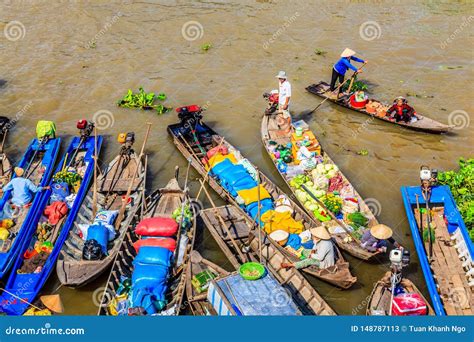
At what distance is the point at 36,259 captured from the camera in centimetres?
1016

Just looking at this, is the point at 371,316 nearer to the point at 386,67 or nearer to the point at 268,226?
the point at 268,226

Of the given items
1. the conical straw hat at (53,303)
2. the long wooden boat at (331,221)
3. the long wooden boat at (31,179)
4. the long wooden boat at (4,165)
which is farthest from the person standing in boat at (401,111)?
the long wooden boat at (4,165)

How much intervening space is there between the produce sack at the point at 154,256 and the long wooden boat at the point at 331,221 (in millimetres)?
3624

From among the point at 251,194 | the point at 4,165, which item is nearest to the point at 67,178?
the point at 4,165

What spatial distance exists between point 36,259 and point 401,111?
37.8 ft

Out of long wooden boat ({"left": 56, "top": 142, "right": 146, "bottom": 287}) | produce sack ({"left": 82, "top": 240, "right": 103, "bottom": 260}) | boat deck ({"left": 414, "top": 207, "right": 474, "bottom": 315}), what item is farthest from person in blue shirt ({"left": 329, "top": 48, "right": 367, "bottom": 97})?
produce sack ({"left": 82, "top": 240, "right": 103, "bottom": 260})

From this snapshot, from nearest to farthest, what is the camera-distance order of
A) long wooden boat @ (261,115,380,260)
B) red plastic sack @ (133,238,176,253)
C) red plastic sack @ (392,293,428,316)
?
red plastic sack @ (392,293,428,316)
red plastic sack @ (133,238,176,253)
long wooden boat @ (261,115,380,260)

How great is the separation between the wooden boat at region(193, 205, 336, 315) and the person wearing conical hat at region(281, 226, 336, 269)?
0.77 ft

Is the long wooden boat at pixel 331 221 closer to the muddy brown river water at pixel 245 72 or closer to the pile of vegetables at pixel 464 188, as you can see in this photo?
the muddy brown river water at pixel 245 72

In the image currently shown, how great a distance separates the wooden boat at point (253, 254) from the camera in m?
8.97

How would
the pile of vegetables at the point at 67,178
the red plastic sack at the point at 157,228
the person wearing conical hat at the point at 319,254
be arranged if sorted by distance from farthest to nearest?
1. the pile of vegetables at the point at 67,178
2. the red plastic sack at the point at 157,228
3. the person wearing conical hat at the point at 319,254

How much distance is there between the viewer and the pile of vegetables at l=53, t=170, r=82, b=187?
12.6 meters

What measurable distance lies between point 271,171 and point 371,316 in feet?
21.2

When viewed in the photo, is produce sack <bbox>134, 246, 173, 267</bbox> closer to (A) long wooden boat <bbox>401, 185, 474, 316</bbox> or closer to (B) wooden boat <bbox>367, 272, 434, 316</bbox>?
(B) wooden boat <bbox>367, 272, 434, 316</bbox>
